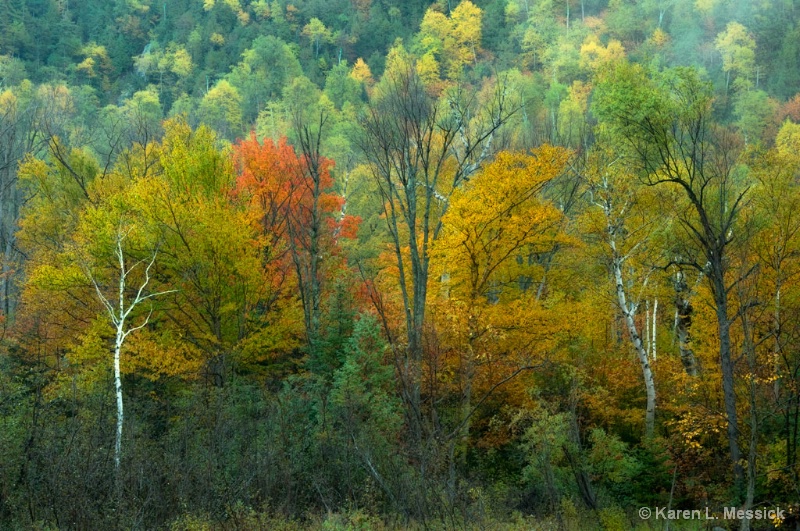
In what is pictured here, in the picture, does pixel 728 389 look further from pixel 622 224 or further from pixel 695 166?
pixel 622 224

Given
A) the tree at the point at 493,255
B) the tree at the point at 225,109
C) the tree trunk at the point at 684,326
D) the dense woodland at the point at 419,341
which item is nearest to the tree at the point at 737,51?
the dense woodland at the point at 419,341

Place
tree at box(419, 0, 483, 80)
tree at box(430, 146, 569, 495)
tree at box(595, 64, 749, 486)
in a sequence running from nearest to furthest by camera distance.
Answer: tree at box(595, 64, 749, 486)
tree at box(430, 146, 569, 495)
tree at box(419, 0, 483, 80)

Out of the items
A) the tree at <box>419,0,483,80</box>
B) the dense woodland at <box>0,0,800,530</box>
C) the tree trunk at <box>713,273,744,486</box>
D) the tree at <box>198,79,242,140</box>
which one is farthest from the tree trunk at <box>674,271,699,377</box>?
the tree at <box>419,0,483,80</box>

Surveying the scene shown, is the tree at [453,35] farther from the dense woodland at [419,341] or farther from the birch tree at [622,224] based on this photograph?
the birch tree at [622,224]

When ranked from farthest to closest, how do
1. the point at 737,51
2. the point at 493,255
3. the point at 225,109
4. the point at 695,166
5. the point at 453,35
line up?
the point at 453,35 → the point at 225,109 → the point at 737,51 → the point at 493,255 → the point at 695,166

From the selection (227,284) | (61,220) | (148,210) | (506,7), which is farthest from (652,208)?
(506,7)

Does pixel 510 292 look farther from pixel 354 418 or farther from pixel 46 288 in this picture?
pixel 46 288

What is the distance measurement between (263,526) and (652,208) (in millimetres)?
17158

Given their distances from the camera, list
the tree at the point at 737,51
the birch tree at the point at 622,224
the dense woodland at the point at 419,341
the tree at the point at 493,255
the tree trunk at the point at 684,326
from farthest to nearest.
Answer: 1. the tree at the point at 737,51
2. the birch tree at the point at 622,224
3. the tree trunk at the point at 684,326
4. the tree at the point at 493,255
5. the dense woodland at the point at 419,341
